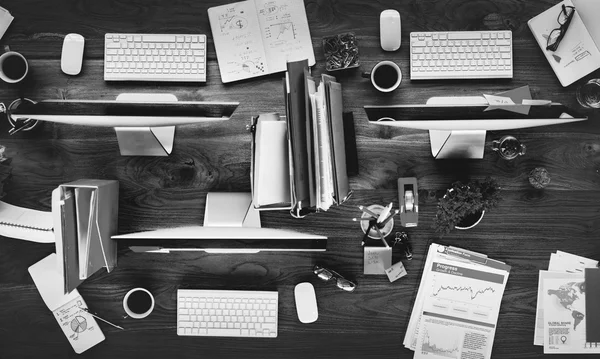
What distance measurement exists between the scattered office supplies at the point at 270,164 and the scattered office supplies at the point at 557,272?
3.40 feet

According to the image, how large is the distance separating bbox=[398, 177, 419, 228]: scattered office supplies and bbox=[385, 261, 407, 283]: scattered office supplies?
6.2 inches

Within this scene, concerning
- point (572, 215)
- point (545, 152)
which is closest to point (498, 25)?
point (545, 152)

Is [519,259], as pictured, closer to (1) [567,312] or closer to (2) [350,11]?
(1) [567,312]

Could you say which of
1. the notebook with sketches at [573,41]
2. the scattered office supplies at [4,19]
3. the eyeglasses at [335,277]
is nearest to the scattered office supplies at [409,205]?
the eyeglasses at [335,277]

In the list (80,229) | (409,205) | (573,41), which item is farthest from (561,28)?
(80,229)

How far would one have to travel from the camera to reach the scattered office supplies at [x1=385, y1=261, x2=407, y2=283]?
175 cm

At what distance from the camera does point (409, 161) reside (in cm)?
176

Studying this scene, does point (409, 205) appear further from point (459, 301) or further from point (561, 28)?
point (561, 28)

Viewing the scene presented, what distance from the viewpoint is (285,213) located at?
5.80 feet

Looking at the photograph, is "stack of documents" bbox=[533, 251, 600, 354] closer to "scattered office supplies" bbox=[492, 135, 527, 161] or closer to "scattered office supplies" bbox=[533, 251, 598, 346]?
"scattered office supplies" bbox=[533, 251, 598, 346]

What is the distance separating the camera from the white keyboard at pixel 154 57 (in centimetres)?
173

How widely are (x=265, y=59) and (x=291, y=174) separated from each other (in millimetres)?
583

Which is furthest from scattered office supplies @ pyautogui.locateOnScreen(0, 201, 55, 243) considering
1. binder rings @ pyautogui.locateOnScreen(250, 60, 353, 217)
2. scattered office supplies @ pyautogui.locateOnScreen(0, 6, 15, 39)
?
binder rings @ pyautogui.locateOnScreen(250, 60, 353, 217)

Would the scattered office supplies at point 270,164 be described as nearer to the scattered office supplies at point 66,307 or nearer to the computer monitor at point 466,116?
the computer monitor at point 466,116
